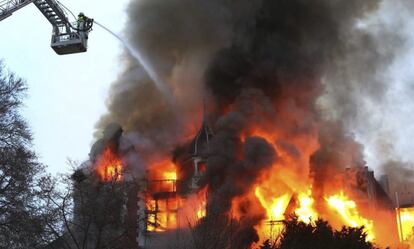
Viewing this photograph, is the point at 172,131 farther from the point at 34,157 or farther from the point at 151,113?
the point at 34,157

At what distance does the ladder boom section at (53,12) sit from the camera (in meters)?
34.5

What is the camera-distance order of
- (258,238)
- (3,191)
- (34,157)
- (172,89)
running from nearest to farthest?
(3,191) → (34,157) → (258,238) → (172,89)

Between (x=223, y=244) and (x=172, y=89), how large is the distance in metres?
21.2

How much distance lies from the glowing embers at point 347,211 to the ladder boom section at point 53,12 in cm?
2352

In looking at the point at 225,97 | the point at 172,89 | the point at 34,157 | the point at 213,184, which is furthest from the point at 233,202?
the point at 34,157

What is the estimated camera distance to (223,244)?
2780cm

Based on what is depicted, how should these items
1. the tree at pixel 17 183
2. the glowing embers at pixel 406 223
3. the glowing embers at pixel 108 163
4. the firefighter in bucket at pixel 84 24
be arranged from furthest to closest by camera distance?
the glowing embers at pixel 406 223 < the firefighter in bucket at pixel 84 24 < the glowing embers at pixel 108 163 < the tree at pixel 17 183

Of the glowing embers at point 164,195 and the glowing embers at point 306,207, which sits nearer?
the glowing embers at point 306,207

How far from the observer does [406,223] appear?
2244 inches

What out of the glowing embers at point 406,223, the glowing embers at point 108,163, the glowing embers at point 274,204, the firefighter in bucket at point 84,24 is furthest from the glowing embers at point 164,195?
the glowing embers at point 406,223

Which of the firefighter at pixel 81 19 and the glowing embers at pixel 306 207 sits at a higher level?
the firefighter at pixel 81 19

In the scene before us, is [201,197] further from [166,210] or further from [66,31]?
[66,31]

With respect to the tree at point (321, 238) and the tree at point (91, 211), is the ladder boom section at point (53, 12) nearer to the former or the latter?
the tree at point (91, 211)

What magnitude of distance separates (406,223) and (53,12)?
4167 cm
